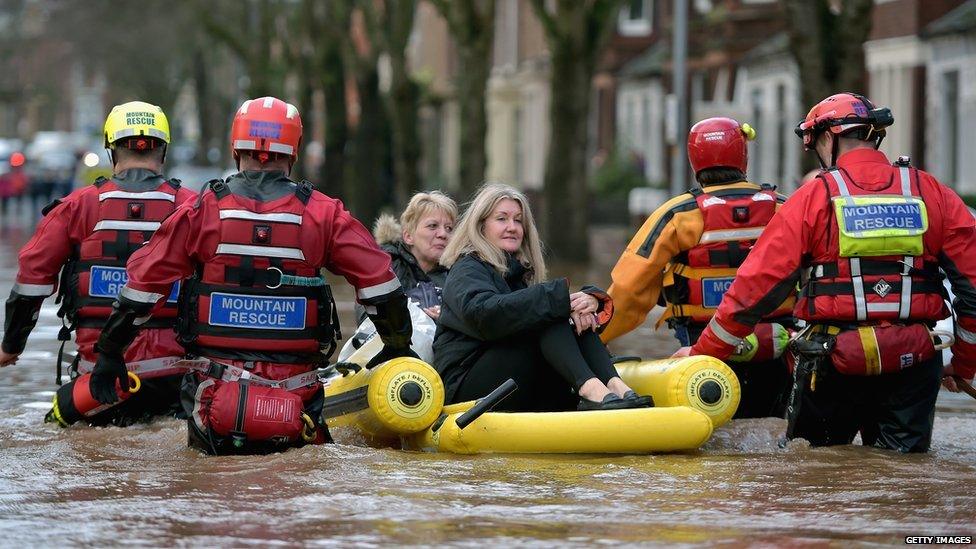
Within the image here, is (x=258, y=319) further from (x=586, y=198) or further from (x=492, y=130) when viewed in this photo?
(x=492, y=130)

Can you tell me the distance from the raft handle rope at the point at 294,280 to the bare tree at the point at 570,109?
57.9ft

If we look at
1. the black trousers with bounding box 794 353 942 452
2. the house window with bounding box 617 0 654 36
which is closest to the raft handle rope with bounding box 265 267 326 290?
the black trousers with bounding box 794 353 942 452

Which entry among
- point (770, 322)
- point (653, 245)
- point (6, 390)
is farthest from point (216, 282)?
point (6, 390)

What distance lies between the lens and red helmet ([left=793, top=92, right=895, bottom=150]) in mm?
8094

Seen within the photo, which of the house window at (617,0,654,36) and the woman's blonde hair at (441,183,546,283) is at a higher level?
the house window at (617,0,654,36)

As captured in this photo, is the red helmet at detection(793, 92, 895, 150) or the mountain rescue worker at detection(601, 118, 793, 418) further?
the mountain rescue worker at detection(601, 118, 793, 418)

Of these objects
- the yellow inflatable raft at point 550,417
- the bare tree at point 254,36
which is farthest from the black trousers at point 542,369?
the bare tree at point 254,36

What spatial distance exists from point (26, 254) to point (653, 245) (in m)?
3.13

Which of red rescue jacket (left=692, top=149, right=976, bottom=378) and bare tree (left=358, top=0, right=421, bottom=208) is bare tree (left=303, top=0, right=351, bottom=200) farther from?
red rescue jacket (left=692, top=149, right=976, bottom=378)

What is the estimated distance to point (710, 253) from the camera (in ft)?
29.7

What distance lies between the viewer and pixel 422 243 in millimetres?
10109

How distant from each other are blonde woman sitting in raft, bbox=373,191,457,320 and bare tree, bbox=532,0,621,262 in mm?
15558

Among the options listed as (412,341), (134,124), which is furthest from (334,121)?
(412,341)

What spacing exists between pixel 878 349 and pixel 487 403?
1.75 m
